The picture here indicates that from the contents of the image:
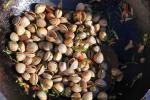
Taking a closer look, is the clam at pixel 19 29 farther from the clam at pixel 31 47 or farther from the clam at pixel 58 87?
the clam at pixel 58 87

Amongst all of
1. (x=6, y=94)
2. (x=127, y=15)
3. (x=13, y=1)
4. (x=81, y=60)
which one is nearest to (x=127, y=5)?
(x=127, y=15)

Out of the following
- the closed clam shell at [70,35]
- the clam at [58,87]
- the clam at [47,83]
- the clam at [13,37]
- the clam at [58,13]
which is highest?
the clam at [58,13]

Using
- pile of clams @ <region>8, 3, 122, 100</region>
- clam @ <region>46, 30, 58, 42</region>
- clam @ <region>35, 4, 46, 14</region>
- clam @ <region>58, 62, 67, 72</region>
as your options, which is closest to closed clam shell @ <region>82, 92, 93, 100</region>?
pile of clams @ <region>8, 3, 122, 100</region>

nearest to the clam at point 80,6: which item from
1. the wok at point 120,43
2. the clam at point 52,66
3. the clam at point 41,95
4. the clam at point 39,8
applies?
the wok at point 120,43

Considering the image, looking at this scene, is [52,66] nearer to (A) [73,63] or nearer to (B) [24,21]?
(A) [73,63]

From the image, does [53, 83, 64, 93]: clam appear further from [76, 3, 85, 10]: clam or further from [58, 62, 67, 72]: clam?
[76, 3, 85, 10]: clam

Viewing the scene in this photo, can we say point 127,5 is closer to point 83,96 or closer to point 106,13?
point 106,13
